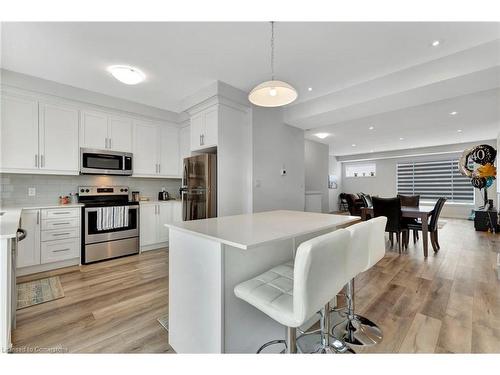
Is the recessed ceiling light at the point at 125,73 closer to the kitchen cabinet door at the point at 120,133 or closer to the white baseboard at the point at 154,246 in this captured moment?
the kitchen cabinet door at the point at 120,133

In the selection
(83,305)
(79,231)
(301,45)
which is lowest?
(83,305)

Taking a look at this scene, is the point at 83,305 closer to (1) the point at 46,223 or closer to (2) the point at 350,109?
(1) the point at 46,223

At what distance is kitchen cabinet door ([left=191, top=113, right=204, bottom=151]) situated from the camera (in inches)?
139

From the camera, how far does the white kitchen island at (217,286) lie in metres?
1.20

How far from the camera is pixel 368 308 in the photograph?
6.74ft

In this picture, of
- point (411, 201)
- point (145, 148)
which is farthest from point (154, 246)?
point (411, 201)

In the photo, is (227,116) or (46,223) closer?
(46,223)

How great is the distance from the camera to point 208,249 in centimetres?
126

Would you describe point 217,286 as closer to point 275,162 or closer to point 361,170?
point 275,162

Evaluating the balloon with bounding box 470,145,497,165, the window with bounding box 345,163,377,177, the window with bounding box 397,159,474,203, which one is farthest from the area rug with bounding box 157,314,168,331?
the window with bounding box 345,163,377,177

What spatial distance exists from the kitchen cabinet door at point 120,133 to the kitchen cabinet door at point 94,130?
71mm

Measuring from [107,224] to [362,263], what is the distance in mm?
3522
